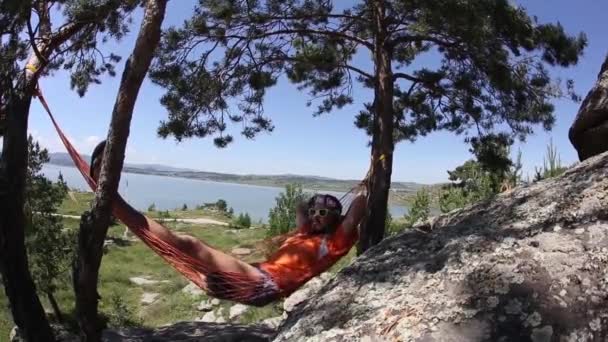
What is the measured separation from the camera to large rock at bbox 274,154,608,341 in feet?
3.78

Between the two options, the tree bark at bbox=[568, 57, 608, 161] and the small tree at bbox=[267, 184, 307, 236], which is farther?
the small tree at bbox=[267, 184, 307, 236]

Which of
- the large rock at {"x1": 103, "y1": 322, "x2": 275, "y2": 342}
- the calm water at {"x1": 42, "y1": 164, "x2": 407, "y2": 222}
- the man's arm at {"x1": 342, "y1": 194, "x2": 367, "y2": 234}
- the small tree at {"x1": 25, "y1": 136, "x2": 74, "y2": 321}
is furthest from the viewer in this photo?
the calm water at {"x1": 42, "y1": 164, "x2": 407, "y2": 222}

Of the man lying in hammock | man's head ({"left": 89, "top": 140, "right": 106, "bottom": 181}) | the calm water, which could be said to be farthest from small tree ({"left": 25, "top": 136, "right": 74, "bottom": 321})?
the man lying in hammock

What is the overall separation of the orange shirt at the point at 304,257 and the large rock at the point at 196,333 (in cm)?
67

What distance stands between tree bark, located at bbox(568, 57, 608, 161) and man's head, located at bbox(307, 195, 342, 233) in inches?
62.2

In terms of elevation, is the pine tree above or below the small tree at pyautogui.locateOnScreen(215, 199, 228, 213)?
above

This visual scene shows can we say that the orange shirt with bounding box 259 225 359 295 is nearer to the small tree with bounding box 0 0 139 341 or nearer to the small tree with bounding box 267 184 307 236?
the small tree with bounding box 0 0 139 341

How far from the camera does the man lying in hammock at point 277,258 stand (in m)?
3.01

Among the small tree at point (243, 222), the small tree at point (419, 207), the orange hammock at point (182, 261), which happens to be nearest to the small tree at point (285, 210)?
the small tree at point (419, 207)

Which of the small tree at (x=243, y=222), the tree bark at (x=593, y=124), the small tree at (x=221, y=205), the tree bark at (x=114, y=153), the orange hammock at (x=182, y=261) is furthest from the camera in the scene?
the small tree at (x=221, y=205)

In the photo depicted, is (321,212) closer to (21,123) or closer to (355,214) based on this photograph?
(355,214)

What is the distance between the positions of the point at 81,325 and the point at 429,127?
343 centimetres

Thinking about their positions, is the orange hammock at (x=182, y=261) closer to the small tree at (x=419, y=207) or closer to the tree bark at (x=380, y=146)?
the tree bark at (x=380, y=146)

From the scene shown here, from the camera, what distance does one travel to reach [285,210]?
1027 centimetres
